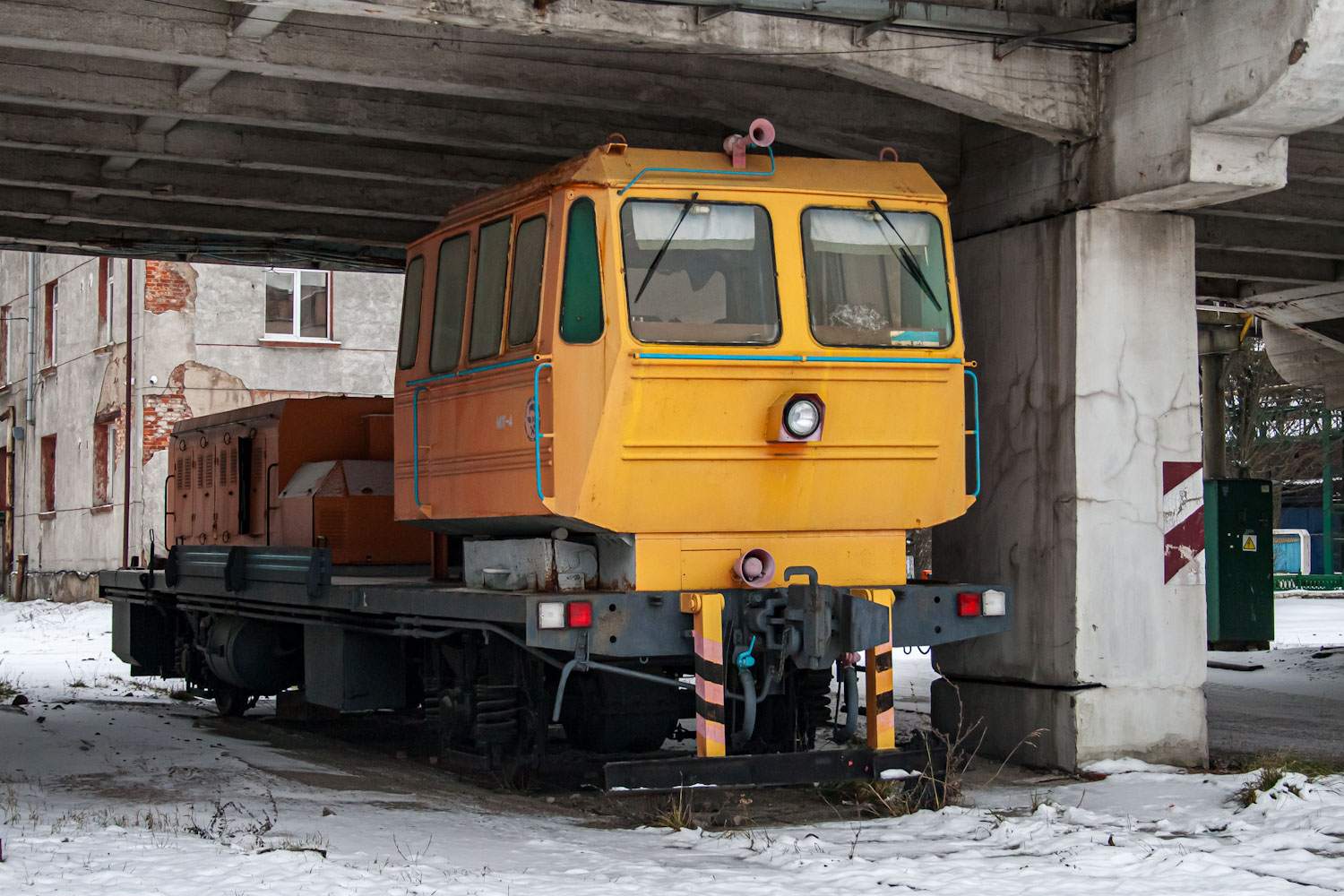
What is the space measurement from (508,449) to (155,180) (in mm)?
5282

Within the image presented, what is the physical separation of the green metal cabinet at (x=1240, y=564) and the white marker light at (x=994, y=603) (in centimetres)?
1087

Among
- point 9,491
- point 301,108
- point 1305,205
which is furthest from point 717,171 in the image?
point 9,491

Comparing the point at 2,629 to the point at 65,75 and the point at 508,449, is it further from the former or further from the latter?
the point at 508,449

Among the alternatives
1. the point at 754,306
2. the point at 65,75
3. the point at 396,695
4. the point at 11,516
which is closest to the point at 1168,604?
the point at 754,306

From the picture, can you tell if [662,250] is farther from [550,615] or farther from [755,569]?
[550,615]

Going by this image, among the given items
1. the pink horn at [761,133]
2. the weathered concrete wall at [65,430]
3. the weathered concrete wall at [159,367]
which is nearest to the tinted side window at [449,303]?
the pink horn at [761,133]

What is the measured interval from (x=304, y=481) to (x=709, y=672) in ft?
15.3

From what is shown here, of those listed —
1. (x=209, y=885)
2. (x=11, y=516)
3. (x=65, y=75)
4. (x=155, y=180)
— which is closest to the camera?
(x=209, y=885)

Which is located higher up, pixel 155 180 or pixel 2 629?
pixel 155 180

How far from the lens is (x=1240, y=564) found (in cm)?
1922

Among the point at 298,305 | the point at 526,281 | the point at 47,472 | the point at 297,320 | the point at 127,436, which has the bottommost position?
the point at 47,472

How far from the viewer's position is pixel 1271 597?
62.4 feet

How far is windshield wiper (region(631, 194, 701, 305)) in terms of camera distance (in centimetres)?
811

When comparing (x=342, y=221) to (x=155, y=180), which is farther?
(x=342, y=221)
